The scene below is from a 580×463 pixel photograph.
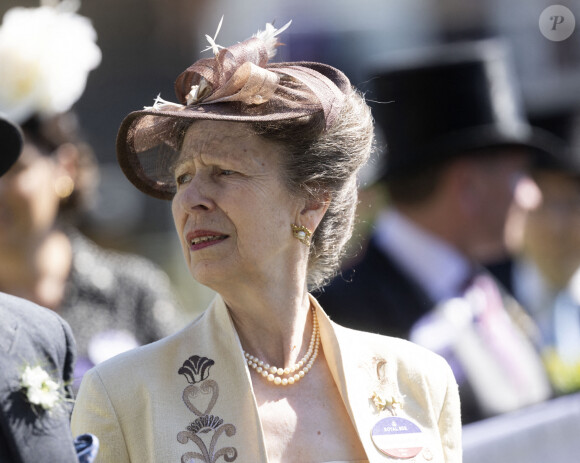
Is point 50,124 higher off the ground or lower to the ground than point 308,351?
higher

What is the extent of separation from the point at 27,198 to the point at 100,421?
193cm

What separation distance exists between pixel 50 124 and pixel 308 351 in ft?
6.57

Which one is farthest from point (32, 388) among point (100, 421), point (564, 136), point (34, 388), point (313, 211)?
point (564, 136)

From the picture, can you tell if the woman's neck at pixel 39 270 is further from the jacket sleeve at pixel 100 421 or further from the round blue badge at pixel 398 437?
the round blue badge at pixel 398 437

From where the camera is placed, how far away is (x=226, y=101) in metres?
2.81

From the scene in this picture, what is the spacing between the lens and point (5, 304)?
88.7 inches

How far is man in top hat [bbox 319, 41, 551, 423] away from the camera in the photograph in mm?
4445

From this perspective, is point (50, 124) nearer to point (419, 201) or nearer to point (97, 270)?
point (97, 270)

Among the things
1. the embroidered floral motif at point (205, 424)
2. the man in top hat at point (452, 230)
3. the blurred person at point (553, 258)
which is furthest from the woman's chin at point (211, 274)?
the blurred person at point (553, 258)

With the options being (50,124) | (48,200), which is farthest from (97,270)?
(50,124)

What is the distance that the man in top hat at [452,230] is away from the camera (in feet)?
14.6

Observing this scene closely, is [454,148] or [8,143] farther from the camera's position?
[454,148]

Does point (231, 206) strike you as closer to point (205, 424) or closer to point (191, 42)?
point (205, 424)

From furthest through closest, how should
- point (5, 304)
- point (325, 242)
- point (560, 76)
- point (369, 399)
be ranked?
point (560, 76), point (325, 242), point (369, 399), point (5, 304)
